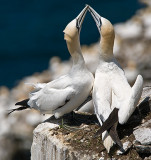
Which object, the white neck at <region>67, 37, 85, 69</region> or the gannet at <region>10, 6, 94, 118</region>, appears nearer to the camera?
the gannet at <region>10, 6, 94, 118</region>

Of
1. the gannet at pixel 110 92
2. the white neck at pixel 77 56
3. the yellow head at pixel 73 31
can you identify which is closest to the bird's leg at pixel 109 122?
the gannet at pixel 110 92

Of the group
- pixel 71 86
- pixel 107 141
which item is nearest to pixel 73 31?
pixel 71 86

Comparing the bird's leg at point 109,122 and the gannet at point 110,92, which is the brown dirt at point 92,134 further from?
the bird's leg at point 109,122

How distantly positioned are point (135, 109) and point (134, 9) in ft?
52.8

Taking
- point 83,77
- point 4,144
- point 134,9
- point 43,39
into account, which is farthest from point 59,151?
point 134,9

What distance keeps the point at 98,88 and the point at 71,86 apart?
340 mm

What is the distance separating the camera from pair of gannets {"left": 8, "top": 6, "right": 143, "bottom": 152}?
6.39m

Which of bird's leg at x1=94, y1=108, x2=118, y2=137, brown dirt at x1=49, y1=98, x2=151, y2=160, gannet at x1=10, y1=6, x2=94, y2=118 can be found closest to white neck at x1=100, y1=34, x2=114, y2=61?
gannet at x1=10, y1=6, x2=94, y2=118

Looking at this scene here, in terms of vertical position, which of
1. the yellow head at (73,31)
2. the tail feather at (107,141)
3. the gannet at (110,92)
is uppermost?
the yellow head at (73,31)

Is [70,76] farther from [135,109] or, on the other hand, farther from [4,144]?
[4,144]

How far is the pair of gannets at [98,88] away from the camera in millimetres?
6391

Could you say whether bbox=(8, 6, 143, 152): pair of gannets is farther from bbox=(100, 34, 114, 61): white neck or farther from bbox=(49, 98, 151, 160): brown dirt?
bbox=(49, 98, 151, 160): brown dirt

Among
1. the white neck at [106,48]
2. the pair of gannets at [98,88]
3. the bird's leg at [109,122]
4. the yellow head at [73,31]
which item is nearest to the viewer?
the bird's leg at [109,122]

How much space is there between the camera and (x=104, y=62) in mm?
6906
